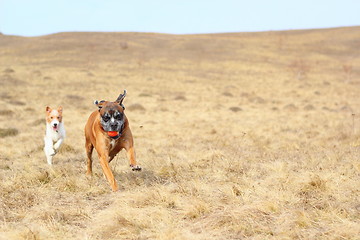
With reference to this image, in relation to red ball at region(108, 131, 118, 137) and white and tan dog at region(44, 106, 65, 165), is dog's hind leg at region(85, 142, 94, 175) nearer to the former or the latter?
red ball at region(108, 131, 118, 137)

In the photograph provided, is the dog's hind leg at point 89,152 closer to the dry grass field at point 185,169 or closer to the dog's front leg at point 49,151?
the dry grass field at point 185,169

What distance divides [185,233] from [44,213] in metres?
1.82

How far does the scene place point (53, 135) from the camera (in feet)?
29.8

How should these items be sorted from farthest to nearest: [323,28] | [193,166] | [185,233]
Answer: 1. [323,28]
2. [193,166]
3. [185,233]

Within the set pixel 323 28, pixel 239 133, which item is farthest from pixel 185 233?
pixel 323 28

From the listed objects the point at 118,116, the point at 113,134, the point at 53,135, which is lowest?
the point at 53,135

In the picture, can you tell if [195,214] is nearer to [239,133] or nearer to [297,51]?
[239,133]

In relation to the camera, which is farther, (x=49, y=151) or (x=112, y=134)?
(x=49, y=151)

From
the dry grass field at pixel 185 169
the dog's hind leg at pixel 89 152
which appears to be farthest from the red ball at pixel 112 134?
the dog's hind leg at pixel 89 152

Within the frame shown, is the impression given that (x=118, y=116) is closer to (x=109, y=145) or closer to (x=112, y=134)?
(x=112, y=134)

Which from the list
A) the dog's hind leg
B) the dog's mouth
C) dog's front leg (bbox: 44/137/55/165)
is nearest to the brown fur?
the dog's mouth

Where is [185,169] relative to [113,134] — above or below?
below

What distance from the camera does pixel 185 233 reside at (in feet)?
13.7

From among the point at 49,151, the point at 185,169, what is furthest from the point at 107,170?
the point at 49,151
